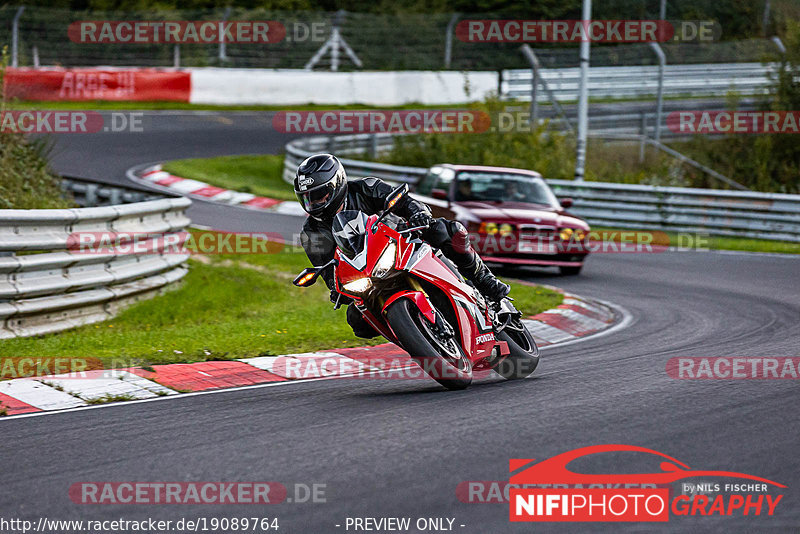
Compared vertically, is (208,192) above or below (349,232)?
below

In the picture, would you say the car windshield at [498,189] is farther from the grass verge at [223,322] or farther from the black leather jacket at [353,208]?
the black leather jacket at [353,208]

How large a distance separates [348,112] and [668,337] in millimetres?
23019

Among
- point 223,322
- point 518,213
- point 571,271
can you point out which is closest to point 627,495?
point 223,322

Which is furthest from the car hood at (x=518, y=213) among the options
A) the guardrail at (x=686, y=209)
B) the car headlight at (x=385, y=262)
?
the car headlight at (x=385, y=262)

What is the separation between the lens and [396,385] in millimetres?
7230

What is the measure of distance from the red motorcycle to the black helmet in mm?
212

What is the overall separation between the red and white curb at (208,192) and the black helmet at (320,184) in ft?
47.3

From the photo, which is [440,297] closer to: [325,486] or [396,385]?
[396,385]

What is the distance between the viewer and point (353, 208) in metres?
6.74

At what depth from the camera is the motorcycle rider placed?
6332 mm

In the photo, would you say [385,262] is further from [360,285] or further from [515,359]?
[515,359]

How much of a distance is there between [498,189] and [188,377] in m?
8.11

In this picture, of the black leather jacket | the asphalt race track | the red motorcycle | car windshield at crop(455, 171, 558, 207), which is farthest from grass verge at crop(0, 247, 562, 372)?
car windshield at crop(455, 171, 558, 207)

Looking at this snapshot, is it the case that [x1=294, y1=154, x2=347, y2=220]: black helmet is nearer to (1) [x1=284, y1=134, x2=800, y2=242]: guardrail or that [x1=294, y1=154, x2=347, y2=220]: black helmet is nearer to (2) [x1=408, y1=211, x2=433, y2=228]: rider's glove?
(2) [x1=408, y1=211, x2=433, y2=228]: rider's glove
